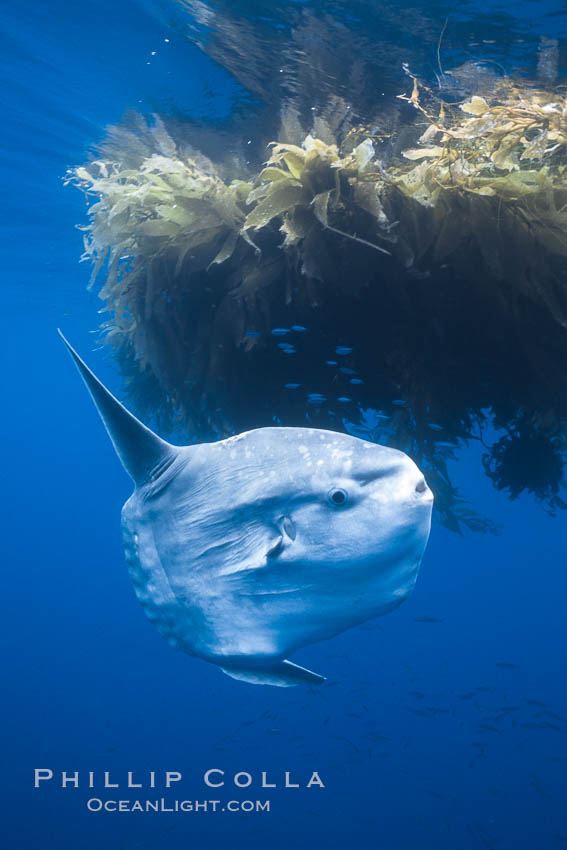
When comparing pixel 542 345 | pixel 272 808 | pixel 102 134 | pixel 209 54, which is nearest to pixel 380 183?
pixel 542 345

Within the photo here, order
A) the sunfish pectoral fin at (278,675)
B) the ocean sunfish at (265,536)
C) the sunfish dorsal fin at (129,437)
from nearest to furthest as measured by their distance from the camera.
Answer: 1. the ocean sunfish at (265,536)
2. the sunfish dorsal fin at (129,437)
3. the sunfish pectoral fin at (278,675)

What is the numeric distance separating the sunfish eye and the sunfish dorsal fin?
92cm

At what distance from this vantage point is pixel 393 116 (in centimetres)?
491

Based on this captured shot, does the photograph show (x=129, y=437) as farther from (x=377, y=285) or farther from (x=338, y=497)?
(x=377, y=285)

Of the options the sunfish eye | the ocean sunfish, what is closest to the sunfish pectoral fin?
the ocean sunfish

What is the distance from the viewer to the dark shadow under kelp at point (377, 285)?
3184 millimetres

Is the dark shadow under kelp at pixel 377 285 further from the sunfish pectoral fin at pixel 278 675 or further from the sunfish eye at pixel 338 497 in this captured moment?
the sunfish pectoral fin at pixel 278 675

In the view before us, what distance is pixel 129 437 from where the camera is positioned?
2232 mm

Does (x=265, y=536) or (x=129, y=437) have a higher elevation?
(x=129, y=437)

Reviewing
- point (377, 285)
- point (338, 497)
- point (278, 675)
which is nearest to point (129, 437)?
point (338, 497)

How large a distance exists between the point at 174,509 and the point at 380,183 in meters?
2.49

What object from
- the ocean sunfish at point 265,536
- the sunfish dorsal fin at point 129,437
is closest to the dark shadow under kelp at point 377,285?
the sunfish dorsal fin at point 129,437

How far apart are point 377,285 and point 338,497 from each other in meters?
2.24

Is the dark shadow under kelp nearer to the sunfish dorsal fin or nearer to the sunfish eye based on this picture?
the sunfish dorsal fin
